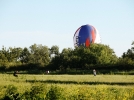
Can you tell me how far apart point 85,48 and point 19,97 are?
58.0 metres

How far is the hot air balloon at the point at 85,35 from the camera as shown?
71.4 metres

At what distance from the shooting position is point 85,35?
71.0 m

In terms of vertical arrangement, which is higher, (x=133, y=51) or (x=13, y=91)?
(x=133, y=51)

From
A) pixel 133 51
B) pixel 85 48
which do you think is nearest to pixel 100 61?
pixel 85 48

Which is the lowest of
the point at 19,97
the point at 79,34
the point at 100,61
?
the point at 19,97

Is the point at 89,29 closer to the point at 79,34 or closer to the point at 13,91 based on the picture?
the point at 79,34

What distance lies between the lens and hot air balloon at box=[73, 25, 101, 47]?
7138 cm

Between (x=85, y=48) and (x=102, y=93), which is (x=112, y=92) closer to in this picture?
(x=102, y=93)

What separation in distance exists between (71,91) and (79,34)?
56.2 meters

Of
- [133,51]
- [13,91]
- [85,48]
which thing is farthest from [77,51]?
[13,91]

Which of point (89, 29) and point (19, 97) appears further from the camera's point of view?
point (89, 29)

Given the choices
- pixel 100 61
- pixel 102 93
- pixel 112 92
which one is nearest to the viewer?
pixel 102 93

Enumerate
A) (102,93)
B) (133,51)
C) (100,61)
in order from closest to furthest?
(102,93) → (100,61) → (133,51)

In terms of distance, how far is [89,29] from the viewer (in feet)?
237
